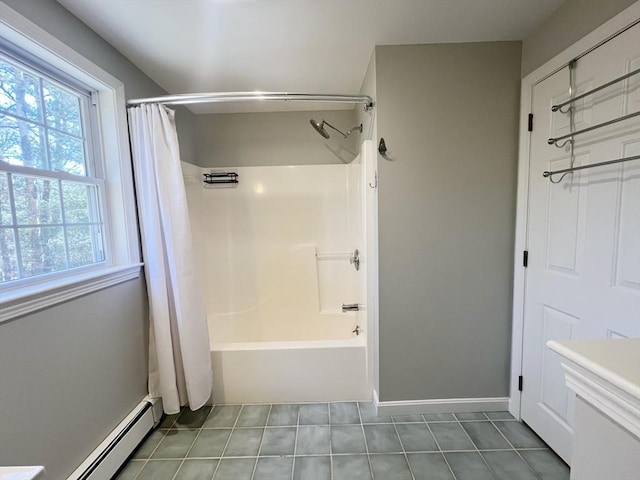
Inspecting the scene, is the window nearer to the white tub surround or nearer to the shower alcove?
the shower alcove

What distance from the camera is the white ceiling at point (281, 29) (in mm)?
1316

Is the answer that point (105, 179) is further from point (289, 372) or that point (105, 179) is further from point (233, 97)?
point (289, 372)

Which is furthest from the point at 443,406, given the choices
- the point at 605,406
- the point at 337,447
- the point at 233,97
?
the point at 233,97

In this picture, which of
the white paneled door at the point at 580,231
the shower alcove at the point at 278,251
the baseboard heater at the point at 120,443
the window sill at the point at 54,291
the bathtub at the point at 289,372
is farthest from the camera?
the shower alcove at the point at 278,251

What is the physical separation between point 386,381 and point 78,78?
2.38 meters

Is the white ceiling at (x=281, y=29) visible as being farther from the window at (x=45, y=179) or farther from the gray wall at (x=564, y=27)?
the window at (x=45, y=179)

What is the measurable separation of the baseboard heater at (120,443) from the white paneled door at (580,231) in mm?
2218

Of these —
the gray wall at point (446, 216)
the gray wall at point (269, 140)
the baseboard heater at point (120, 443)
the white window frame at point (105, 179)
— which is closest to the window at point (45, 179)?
the white window frame at point (105, 179)

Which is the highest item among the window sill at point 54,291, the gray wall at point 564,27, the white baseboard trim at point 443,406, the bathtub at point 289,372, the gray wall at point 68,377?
the gray wall at point 564,27

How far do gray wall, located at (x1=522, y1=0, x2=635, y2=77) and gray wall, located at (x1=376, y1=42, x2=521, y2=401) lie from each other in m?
0.09

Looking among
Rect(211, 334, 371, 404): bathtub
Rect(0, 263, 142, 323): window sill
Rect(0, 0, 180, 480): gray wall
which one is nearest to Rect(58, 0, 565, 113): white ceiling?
Rect(0, 0, 180, 480): gray wall

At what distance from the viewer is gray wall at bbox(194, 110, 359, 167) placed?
2.65 m

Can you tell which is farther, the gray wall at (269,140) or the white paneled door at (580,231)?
the gray wall at (269,140)

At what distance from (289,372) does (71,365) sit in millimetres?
1156
